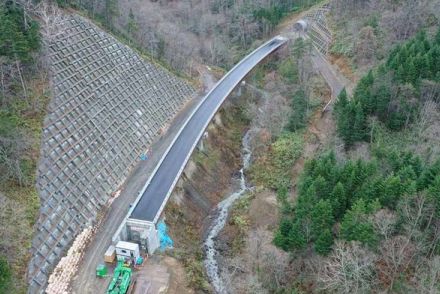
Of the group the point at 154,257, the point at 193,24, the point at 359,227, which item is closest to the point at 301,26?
the point at 193,24

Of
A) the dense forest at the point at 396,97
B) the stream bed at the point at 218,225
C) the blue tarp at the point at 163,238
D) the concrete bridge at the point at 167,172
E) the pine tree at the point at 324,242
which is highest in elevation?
the dense forest at the point at 396,97

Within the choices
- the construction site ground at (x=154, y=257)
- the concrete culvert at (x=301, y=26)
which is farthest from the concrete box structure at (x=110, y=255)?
the concrete culvert at (x=301, y=26)

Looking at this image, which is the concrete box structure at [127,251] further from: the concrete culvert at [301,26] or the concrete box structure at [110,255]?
the concrete culvert at [301,26]

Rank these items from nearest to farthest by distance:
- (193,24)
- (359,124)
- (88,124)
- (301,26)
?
(88,124) → (359,124) → (301,26) → (193,24)

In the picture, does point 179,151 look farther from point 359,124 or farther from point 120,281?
point 359,124

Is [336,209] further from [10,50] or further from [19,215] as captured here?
[10,50]

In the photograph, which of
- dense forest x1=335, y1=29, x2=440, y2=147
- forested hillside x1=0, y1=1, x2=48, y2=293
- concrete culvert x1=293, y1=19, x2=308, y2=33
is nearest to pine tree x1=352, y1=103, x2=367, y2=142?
dense forest x1=335, y1=29, x2=440, y2=147
